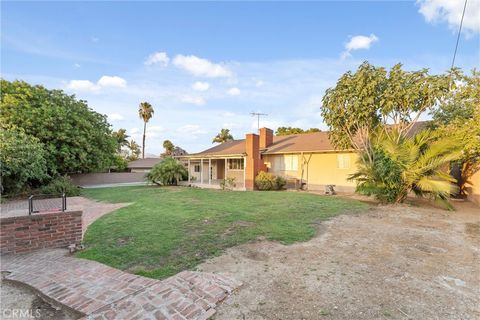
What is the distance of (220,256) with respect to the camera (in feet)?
15.0

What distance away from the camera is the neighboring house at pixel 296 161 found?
17.0 m

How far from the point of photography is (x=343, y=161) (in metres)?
16.9

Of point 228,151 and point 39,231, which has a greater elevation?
point 228,151

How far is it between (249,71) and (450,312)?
50.4 ft

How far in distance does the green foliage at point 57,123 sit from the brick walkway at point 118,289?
52.3ft

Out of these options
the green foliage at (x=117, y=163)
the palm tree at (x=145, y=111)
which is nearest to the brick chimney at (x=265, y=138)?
the green foliage at (x=117, y=163)

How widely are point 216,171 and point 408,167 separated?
17.3 metres

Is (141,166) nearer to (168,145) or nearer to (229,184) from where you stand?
(168,145)

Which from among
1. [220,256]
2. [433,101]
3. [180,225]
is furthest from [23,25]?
[433,101]

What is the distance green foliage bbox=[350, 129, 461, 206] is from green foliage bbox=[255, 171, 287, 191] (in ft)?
22.7

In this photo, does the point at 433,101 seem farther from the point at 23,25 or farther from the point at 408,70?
the point at 23,25

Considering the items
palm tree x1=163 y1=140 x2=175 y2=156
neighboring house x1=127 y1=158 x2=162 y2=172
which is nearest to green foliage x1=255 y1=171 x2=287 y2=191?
neighboring house x1=127 y1=158 x2=162 y2=172

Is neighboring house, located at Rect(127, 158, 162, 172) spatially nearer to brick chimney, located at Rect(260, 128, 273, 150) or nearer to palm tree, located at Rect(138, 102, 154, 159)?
palm tree, located at Rect(138, 102, 154, 159)

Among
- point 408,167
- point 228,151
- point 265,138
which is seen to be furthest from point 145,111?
point 408,167
